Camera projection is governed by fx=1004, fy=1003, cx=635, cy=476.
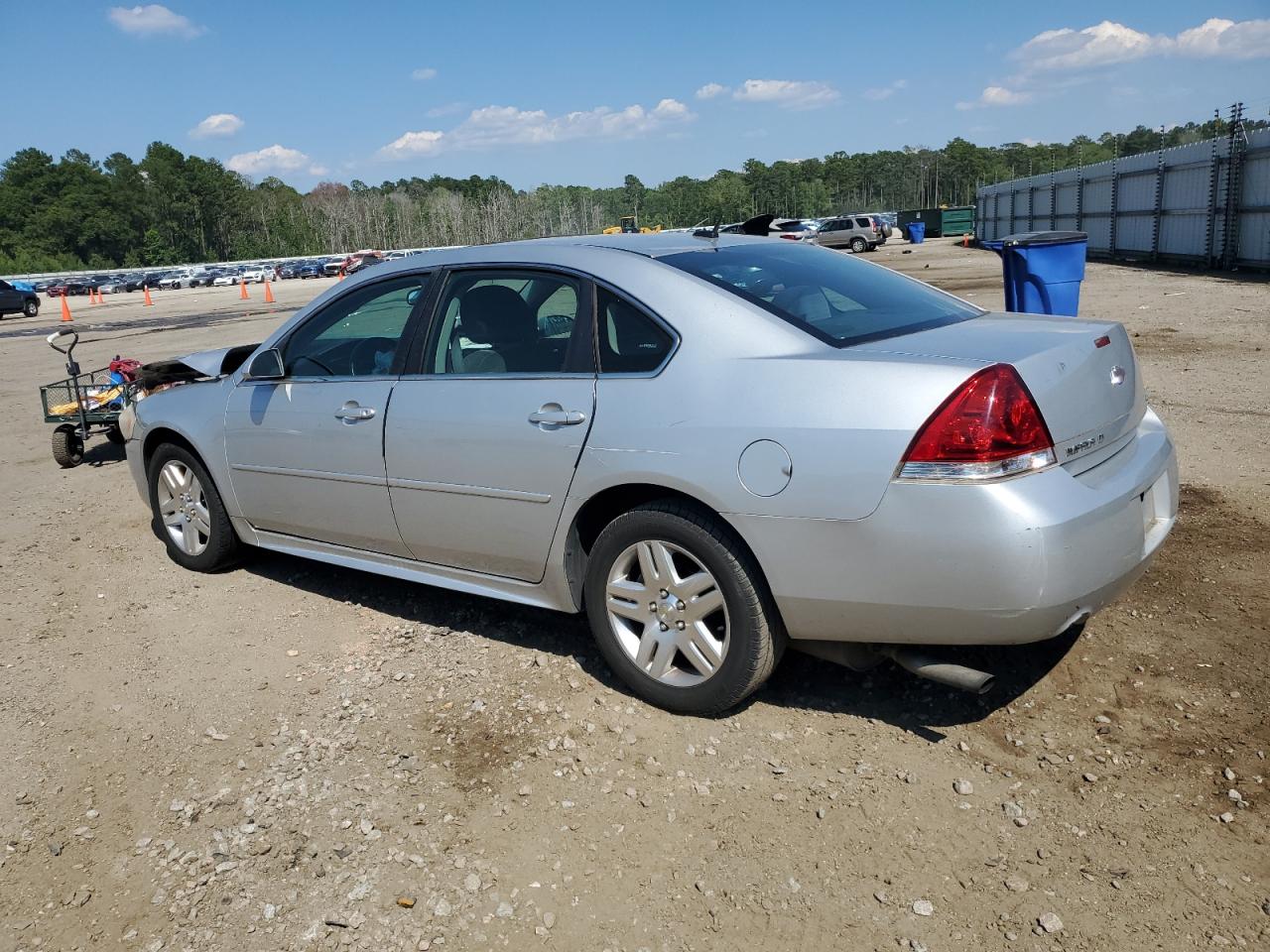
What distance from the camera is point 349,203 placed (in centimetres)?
15450

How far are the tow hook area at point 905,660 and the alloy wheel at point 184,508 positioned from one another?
11.5ft

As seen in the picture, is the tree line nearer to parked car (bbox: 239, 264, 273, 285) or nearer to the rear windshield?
parked car (bbox: 239, 264, 273, 285)

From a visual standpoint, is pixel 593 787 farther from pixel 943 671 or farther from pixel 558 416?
pixel 558 416

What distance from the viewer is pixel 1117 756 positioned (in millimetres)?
3131

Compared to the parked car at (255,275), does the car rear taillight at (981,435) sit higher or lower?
higher

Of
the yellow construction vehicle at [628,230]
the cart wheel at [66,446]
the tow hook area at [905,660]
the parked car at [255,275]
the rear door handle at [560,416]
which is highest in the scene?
the yellow construction vehicle at [628,230]

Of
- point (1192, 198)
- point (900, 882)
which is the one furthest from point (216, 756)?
point (1192, 198)

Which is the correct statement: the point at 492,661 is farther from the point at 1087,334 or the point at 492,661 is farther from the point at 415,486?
the point at 1087,334

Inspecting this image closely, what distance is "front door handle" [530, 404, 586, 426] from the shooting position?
357 cm

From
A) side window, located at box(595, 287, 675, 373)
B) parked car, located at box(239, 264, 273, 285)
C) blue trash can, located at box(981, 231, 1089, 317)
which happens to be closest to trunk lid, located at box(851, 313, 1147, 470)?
side window, located at box(595, 287, 675, 373)

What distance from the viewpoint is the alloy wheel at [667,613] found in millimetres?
3391

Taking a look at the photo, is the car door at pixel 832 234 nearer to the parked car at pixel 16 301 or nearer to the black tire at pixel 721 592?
the parked car at pixel 16 301

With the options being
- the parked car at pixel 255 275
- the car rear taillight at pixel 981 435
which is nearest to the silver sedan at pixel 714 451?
the car rear taillight at pixel 981 435

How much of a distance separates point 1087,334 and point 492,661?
8.44ft
